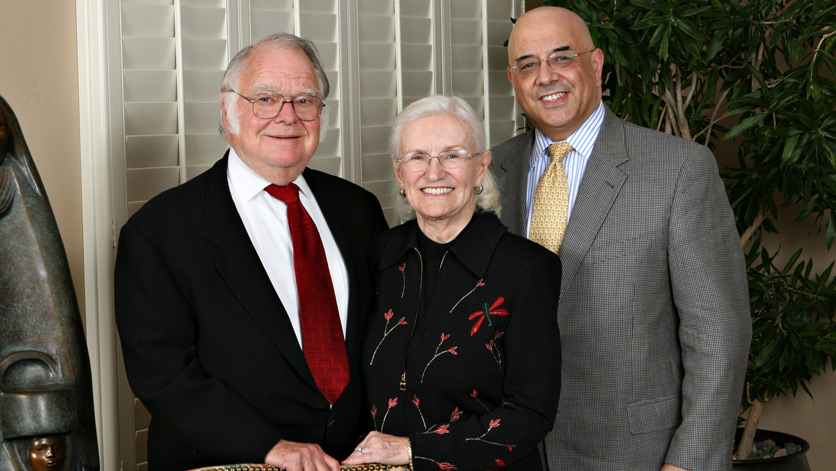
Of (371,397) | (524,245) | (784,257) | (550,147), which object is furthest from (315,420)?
(784,257)

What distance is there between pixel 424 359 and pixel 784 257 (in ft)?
8.54

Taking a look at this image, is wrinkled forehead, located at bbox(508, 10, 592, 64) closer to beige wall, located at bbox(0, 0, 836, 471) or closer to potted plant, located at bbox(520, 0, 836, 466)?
potted plant, located at bbox(520, 0, 836, 466)

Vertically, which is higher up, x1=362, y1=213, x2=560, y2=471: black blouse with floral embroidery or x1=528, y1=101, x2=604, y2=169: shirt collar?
x1=528, y1=101, x2=604, y2=169: shirt collar

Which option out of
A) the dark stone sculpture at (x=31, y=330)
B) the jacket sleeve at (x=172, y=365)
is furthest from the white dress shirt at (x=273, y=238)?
the dark stone sculpture at (x=31, y=330)

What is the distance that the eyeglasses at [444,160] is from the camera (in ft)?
6.52

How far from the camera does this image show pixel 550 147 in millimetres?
2424

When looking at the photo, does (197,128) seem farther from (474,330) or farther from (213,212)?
Result: (474,330)

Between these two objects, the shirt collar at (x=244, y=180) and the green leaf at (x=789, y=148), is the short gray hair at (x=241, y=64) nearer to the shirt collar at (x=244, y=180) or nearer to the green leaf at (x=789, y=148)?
the shirt collar at (x=244, y=180)

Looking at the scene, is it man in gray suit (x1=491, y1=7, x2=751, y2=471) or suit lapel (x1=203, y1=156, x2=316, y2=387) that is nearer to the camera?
suit lapel (x1=203, y1=156, x2=316, y2=387)

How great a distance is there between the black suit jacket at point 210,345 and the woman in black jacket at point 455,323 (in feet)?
0.56

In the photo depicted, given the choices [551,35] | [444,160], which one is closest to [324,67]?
[551,35]

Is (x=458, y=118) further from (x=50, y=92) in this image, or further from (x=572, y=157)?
(x=50, y=92)

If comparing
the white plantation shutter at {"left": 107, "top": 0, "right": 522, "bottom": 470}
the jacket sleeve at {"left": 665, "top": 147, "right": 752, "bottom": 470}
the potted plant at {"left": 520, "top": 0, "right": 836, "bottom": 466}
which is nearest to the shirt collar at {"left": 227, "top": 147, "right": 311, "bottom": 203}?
the white plantation shutter at {"left": 107, "top": 0, "right": 522, "bottom": 470}

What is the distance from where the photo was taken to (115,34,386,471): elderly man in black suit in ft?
6.21
